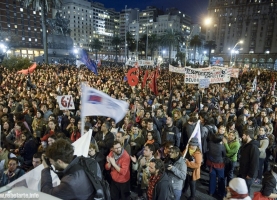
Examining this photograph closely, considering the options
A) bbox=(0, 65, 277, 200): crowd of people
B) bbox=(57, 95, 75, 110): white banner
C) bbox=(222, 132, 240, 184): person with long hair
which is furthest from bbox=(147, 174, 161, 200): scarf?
bbox=(57, 95, 75, 110): white banner

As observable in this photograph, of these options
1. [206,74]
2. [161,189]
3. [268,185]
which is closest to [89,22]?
[206,74]

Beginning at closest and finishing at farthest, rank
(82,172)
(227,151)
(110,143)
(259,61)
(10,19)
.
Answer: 1. (82,172)
2. (110,143)
3. (227,151)
4. (10,19)
5. (259,61)

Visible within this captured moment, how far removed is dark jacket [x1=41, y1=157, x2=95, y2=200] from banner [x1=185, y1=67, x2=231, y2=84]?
931cm

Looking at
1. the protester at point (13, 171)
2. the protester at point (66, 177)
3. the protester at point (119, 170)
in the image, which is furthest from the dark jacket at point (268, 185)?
the protester at point (13, 171)

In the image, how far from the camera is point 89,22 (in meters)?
138

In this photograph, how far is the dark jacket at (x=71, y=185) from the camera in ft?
7.84

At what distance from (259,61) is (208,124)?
102m

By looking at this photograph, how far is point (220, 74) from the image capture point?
11.7 m

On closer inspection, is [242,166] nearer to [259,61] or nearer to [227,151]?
[227,151]

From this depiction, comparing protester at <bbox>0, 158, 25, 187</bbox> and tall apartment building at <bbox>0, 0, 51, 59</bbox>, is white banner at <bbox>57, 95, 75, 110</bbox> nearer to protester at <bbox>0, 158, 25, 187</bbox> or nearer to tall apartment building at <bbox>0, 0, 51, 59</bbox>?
protester at <bbox>0, 158, 25, 187</bbox>

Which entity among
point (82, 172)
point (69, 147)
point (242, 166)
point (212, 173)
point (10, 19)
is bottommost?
point (212, 173)

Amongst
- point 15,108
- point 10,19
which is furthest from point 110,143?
point 10,19

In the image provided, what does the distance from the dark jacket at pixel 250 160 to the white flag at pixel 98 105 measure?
286 centimetres

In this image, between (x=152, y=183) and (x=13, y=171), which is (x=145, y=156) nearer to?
(x=152, y=183)
